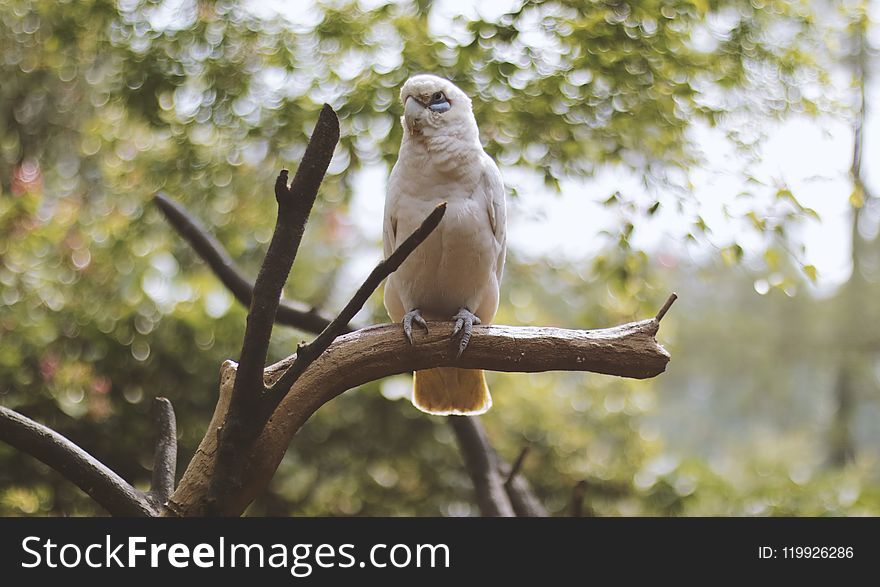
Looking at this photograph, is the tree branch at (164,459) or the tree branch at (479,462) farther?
the tree branch at (479,462)

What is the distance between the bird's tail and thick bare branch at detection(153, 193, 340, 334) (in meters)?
0.46

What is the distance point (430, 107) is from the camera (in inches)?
66.9

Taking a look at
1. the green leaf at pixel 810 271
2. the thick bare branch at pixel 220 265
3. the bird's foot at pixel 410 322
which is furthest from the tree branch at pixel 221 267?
the green leaf at pixel 810 271

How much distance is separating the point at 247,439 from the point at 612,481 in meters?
2.42

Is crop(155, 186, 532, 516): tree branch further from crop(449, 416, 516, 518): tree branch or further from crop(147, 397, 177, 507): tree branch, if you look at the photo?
crop(147, 397, 177, 507): tree branch

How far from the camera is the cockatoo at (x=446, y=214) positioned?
5.52ft

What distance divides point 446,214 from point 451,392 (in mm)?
433

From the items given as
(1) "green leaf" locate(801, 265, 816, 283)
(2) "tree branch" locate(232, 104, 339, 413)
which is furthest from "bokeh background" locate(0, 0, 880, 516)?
(2) "tree branch" locate(232, 104, 339, 413)

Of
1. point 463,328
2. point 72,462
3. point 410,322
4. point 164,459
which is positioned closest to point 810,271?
point 463,328

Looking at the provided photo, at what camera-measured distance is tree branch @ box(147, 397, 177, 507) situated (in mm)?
1402

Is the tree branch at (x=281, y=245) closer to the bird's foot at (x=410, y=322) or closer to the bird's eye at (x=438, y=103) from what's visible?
the bird's foot at (x=410, y=322)

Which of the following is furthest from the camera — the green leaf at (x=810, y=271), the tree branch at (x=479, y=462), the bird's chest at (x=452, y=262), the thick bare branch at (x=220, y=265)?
the tree branch at (x=479, y=462)

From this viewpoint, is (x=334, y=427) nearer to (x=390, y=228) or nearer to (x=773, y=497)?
(x=390, y=228)
